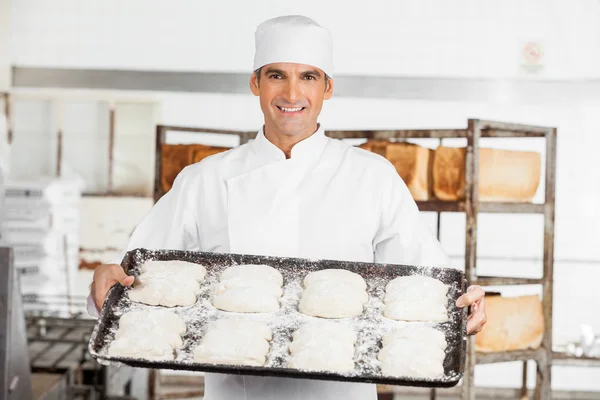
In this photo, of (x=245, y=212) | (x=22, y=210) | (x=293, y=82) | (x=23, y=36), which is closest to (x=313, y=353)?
(x=245, y=212)

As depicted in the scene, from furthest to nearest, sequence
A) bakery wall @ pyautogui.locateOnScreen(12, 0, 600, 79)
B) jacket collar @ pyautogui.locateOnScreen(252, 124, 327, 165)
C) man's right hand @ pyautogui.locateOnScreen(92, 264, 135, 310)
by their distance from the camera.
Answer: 1. bakery wall @ pyautogui.locateOnScreen(12, 0, 600, 79)
2. jacket collar @ pyautogui.locateOnScreen(252, 124, 327, 165)
3. man's right hand @ pyautogui.locateOnScreen(92, 264, 135, 310)

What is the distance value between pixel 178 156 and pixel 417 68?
2278mm

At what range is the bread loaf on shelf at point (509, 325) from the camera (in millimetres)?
3021

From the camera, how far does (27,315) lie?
3.81 metres

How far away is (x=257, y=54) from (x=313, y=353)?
3.15ft

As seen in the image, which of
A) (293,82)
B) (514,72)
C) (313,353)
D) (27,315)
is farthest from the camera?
(514,72)

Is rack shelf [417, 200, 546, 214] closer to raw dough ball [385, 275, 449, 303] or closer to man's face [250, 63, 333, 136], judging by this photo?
man's face [250, 63, 333, 136]

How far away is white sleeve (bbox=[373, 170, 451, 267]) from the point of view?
1.90 metres

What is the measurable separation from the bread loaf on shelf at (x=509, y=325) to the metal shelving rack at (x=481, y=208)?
1.5 inches

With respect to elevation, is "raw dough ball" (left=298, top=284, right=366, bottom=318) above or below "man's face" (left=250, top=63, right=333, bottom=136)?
below

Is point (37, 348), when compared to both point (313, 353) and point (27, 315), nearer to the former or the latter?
point (27, 315)

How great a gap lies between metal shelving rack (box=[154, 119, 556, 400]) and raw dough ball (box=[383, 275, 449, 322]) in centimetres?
138

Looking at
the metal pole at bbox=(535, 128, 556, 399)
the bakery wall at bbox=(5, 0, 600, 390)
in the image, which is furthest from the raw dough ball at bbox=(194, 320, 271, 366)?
the bakery wall at bbox=(5, 0, 600, 390)

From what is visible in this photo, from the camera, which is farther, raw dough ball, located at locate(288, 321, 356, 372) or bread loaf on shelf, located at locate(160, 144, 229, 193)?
bread loaf on shelf, located at locate(160, 144, 229, 193)
